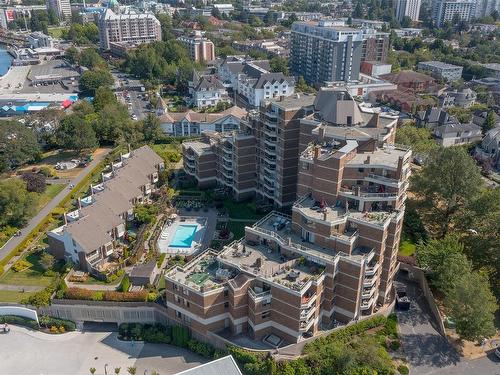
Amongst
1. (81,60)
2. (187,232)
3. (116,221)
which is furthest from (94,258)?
(81,60)

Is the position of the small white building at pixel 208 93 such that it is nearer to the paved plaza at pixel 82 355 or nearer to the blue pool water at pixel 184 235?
the blue pool water at pixel 184 235

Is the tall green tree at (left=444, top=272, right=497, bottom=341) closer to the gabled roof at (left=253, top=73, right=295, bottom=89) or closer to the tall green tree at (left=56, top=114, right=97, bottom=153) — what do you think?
the tall green tree at (left=56, top=114, right=97, bottom=153)

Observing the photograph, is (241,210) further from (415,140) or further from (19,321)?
(415,140)

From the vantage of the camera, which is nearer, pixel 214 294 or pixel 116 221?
pixel 214 294

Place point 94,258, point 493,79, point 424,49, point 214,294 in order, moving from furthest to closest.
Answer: point 424,49
point 493,79
point 94,258
point 214,294

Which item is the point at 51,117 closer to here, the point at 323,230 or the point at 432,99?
the point at 323,230

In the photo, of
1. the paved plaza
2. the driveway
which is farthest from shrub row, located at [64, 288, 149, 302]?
the driveway
